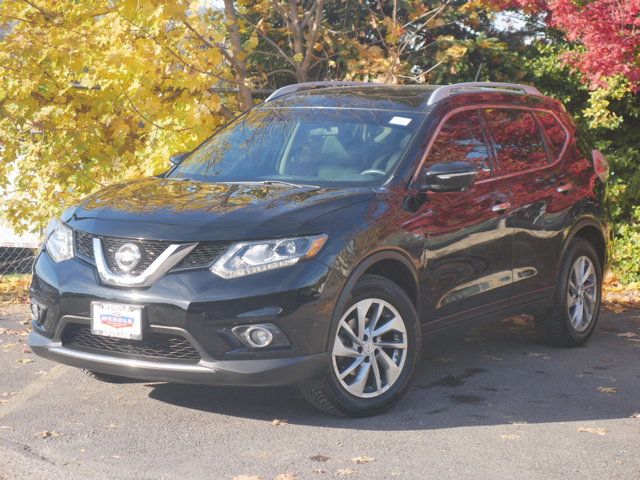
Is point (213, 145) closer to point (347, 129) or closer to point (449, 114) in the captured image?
point (347, 129)

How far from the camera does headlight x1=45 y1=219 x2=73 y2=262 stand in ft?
18.6

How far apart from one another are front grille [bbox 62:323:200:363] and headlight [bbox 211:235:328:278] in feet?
1.40

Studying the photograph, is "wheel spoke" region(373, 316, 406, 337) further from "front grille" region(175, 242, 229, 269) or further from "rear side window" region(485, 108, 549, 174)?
"rear side window" region(485, 108, 549, 174)

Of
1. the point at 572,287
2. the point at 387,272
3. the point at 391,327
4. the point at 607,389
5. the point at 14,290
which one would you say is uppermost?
the point at 387,272

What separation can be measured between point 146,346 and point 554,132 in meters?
3.73

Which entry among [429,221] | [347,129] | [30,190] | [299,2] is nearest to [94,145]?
[30,190]

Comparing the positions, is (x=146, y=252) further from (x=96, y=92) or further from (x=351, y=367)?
(x=96, y=92)

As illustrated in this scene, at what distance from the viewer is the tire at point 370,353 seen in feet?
18.0

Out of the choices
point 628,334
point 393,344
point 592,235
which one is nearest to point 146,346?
point 393,344

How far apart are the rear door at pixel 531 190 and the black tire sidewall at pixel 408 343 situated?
1255mm

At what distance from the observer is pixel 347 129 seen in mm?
6512

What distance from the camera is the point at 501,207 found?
6648mm

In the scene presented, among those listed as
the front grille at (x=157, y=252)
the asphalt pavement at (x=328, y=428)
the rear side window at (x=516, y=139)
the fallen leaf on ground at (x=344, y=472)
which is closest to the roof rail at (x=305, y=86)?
the rear side window at (x=516, y=139)

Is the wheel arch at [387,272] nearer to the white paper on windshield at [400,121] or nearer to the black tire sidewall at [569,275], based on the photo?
the white paper on windshield at [400,121]
